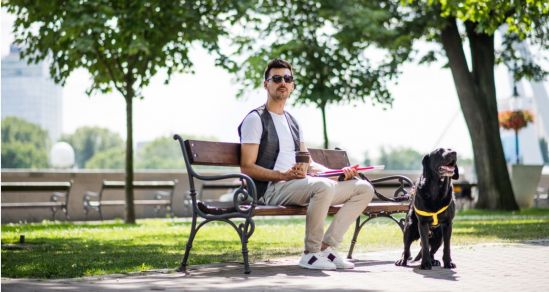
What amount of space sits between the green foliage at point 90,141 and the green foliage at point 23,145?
28.5 ft

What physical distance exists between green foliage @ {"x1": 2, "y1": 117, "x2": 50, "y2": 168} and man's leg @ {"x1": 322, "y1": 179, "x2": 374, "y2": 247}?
13229 centimetres

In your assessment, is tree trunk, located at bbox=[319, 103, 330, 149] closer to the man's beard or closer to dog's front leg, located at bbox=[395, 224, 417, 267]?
the man's beard

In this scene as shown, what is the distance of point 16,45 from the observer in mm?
19359

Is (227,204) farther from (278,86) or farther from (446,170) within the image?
(446,170)

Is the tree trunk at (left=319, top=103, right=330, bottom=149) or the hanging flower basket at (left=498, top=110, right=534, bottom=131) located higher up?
the hanging flower basket at (left=498, top=110, right=534, bottom=131)

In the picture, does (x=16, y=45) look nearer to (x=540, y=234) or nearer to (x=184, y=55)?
(x=184, y=55)

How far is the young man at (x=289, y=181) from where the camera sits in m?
7.14

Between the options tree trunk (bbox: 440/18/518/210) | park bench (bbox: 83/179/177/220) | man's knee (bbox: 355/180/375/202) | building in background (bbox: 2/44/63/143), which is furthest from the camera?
building in background (bbox: 2/44/63/143)

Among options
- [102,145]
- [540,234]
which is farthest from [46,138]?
[540,234]

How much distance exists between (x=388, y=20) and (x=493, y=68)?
3.02 meters

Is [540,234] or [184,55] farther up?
[184,55]

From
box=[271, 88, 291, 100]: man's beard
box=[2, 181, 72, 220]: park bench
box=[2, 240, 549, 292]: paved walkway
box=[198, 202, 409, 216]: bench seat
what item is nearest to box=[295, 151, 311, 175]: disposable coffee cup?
box=[198, 202, 409, 216]: bench seat

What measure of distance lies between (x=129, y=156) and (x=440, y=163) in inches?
505

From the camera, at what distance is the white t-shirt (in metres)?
7.38
